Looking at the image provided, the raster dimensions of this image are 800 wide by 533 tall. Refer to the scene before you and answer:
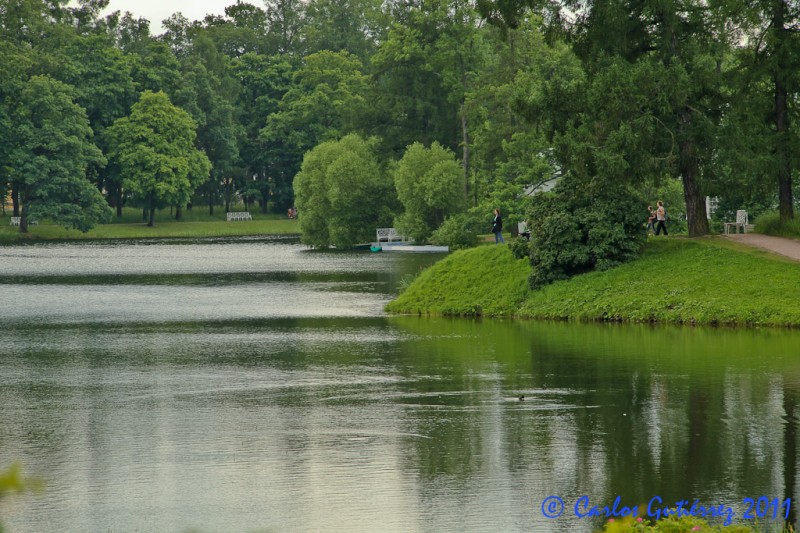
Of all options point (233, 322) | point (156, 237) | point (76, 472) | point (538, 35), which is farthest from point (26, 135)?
point (76, 472)

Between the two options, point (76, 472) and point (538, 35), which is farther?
point (538, 35)

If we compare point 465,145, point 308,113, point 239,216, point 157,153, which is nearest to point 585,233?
point 465,145

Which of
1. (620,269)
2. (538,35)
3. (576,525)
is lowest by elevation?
(576,525)

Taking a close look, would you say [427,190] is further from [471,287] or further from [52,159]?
[52,159]

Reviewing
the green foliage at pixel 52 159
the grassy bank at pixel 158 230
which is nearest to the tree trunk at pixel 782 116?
the grassy bank at pixel 158 230

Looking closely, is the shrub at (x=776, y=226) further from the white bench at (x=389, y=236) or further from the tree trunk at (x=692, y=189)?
the white bench at (x=389, y=236)

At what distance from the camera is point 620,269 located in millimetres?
35406

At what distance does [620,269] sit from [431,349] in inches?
362

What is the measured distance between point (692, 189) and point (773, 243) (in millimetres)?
3282

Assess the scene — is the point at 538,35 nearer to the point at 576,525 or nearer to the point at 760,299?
the point at 760,299

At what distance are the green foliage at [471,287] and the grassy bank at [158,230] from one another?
63380mm

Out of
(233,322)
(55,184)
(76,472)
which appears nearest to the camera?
(76,472)

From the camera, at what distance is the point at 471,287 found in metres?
37.8

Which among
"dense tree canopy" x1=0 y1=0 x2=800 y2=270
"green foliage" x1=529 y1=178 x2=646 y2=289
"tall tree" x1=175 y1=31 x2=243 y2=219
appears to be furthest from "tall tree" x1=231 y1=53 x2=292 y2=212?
"green foliage" x1=529 y1=178 x2=646 y2=289
